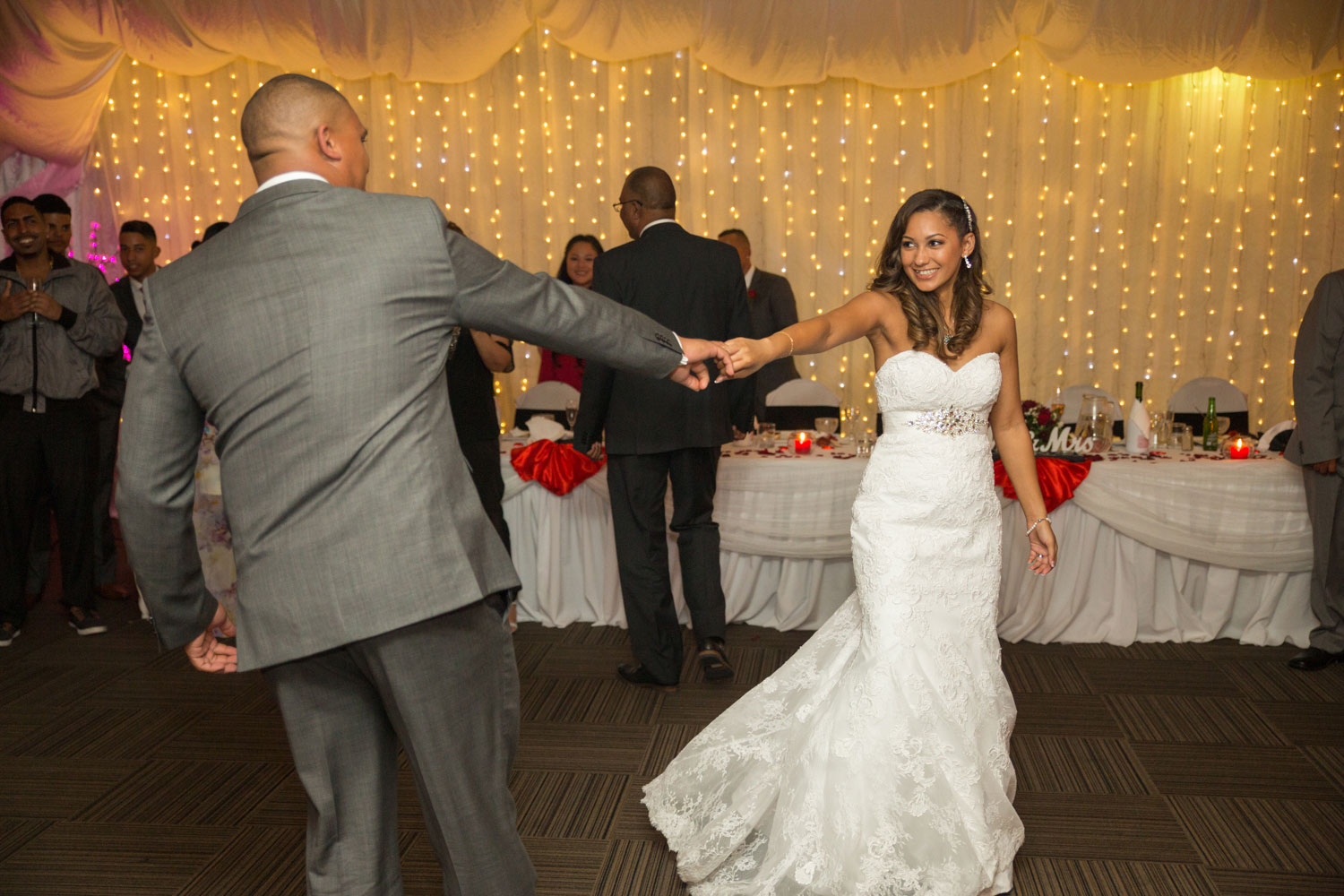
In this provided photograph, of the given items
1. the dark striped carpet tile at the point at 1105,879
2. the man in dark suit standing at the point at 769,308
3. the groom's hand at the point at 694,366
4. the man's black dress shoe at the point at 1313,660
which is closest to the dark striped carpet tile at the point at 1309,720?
the man's black dress shoe at the point at 1313,660

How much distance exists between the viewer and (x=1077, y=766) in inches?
118

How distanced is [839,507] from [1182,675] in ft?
4.61

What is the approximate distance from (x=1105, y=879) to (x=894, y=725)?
0.67 meters

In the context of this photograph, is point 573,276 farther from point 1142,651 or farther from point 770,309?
point 1142,651

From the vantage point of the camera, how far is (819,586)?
4.22 metres

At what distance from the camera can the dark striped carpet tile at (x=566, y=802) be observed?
106 inches

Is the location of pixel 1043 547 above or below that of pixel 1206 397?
below

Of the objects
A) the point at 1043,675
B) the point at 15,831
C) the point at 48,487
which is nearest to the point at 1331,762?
the point at 1043,675

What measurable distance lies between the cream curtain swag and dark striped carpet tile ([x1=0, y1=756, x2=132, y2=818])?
4496 millimetres

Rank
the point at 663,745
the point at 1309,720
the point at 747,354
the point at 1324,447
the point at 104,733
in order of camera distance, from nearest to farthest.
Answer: the point at 747,354 → the point at 663,745 → the point at 1309,720 → the point at 104,733 → the point at 1324,447

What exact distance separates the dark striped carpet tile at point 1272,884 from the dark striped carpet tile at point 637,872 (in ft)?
4.25

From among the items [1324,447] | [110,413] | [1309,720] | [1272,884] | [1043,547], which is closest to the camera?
[1272,884]

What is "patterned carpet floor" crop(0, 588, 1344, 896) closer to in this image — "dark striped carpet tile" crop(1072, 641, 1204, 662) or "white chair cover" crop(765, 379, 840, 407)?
"dark striped carpet tile" crop(1072, 641, 1204, 662)

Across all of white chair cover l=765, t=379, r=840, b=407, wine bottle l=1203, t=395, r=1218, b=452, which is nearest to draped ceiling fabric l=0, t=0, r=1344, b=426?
white chair cover l=765, t=379, r=840, b=407
